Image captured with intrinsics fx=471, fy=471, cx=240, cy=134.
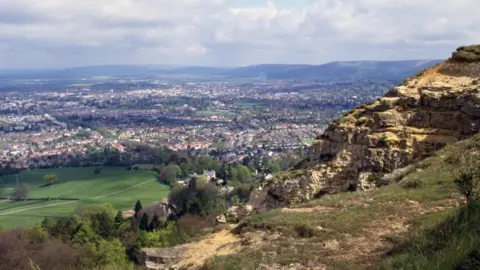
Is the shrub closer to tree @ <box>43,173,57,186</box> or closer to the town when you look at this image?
tree @ <box>43,173,57,186</box>

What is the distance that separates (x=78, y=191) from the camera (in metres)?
56.7

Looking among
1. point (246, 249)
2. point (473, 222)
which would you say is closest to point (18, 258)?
point (246, 249)

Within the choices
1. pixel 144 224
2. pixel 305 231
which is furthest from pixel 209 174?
pixel 305 231

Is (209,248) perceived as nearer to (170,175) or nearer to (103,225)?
(103,225)

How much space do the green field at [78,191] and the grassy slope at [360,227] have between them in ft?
117

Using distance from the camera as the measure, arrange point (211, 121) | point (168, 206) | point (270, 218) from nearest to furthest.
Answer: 1. point (270, 218)
2. point (168, 206)
3. point (211, 121)

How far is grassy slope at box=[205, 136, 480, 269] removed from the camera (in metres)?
8.90

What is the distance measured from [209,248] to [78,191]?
48.2 m

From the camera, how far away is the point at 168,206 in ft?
150

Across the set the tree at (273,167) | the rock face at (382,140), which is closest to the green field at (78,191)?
the tree at (273,167)

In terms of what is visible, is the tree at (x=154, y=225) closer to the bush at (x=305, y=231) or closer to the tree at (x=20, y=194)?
the tree at (x=20, y=194)

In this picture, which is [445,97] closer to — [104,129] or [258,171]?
[258,171]

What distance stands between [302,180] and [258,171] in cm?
5110

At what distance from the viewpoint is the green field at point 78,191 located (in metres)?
46.5
